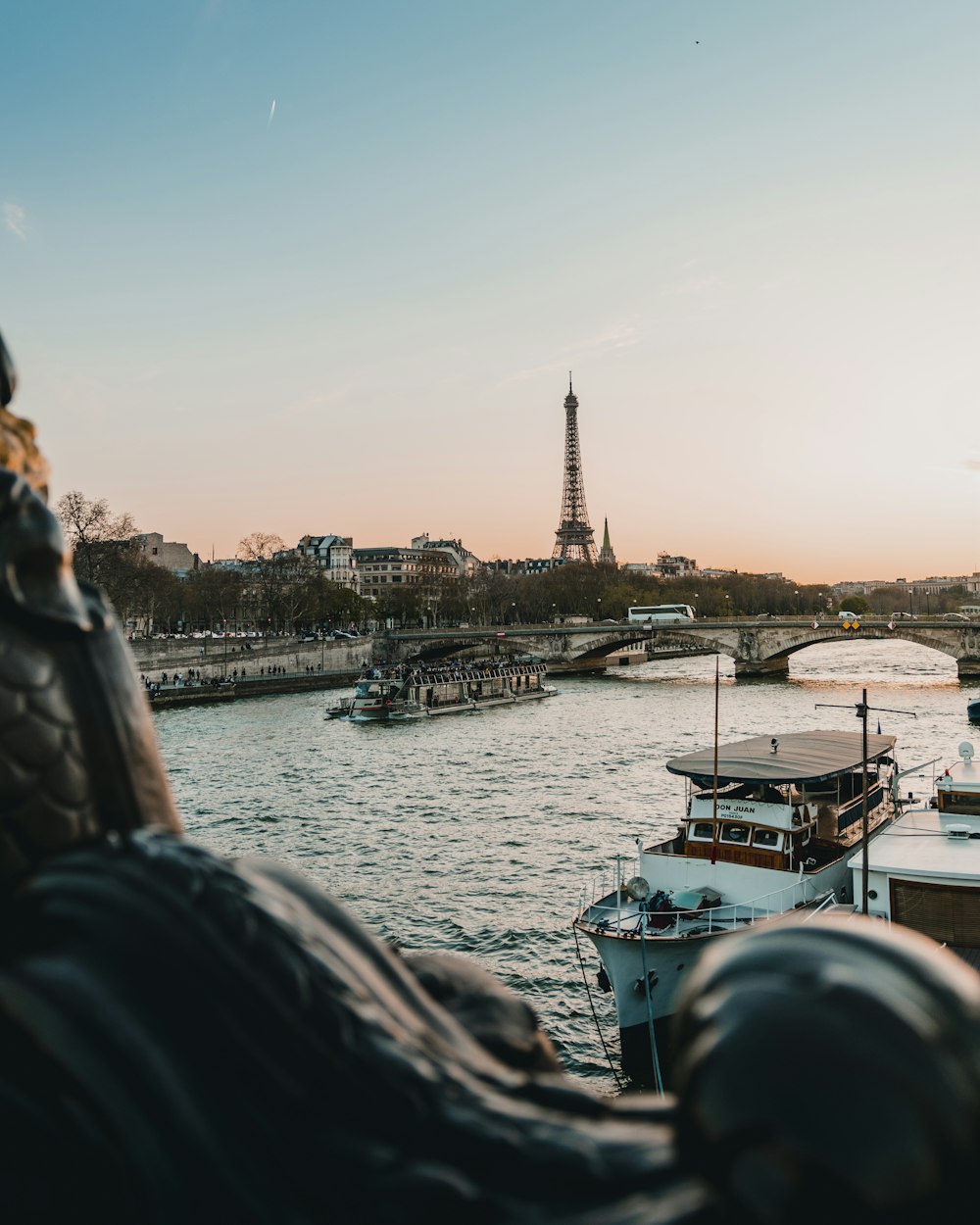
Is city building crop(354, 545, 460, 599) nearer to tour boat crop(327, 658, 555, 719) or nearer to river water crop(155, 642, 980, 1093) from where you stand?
tour boat crop(327, 658, 555, 719)

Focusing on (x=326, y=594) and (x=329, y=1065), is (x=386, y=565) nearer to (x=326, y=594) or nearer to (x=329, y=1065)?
(x=326, y=594)

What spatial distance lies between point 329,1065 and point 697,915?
13.3 meters

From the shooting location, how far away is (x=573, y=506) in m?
118

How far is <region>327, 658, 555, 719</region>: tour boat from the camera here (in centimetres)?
4231

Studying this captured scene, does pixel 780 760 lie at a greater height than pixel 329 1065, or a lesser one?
lesser

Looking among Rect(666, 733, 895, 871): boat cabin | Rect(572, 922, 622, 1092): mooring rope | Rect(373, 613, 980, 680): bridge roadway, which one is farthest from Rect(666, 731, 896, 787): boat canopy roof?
Rect(373, 613, 980, 680): bridge roadway

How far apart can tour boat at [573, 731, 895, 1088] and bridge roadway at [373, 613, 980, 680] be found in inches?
1606

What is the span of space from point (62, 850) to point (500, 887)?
16278mm

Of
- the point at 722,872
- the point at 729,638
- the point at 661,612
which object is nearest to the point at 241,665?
the point at 729,638

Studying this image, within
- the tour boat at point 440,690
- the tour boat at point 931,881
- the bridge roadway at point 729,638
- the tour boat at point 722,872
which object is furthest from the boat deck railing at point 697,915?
the bridge roadway at point 729,638

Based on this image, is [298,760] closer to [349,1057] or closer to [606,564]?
[349,1057]

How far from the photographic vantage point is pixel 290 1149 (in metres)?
1.29

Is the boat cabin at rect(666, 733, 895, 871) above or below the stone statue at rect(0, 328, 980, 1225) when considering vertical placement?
below

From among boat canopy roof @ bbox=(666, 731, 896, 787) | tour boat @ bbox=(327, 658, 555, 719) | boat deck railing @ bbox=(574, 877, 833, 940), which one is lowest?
boat deck railing @ bbox=(574, 877, 833, 940)
